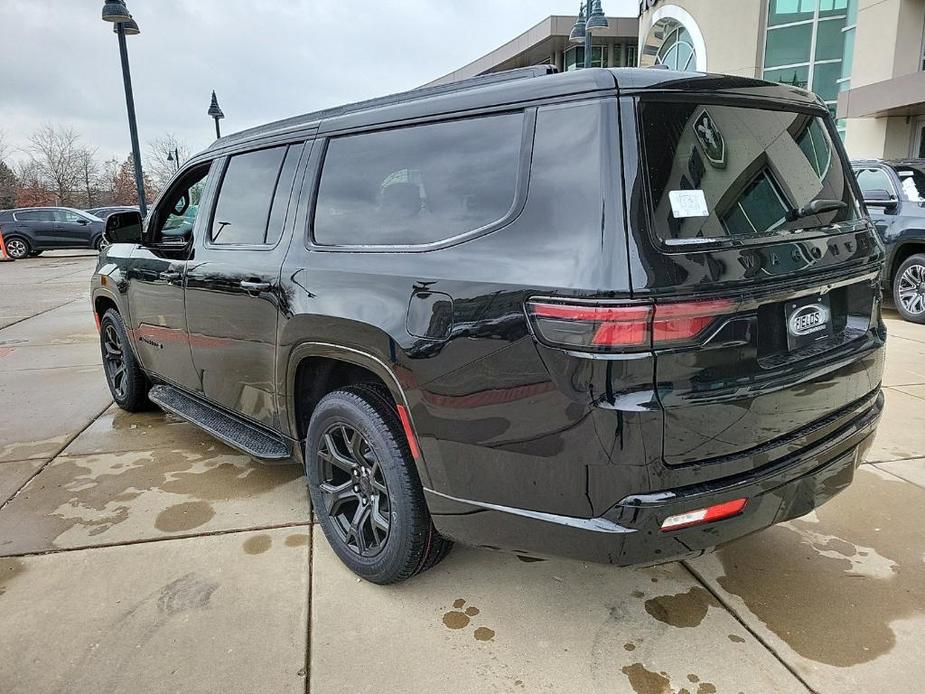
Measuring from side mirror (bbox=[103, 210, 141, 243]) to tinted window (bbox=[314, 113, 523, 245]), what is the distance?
2339 mm

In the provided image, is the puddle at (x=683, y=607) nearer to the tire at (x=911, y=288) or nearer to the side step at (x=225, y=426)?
the side step at (x=225, y=426)

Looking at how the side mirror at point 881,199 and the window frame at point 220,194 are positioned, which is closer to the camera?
the window frame at point 220,194

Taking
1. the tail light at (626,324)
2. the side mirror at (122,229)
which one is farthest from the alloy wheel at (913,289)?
the side mirror at (122,229)

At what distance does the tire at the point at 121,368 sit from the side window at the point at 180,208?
78cm

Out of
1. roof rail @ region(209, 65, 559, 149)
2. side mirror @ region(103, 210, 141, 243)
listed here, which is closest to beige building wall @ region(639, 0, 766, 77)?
side mirror @ region(103, 210, 141, 243)

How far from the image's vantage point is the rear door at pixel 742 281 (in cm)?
187

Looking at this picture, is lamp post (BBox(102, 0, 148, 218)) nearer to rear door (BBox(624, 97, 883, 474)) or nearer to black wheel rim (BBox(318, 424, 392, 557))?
black wheel rim (BBox(318, 424, 392, 557))

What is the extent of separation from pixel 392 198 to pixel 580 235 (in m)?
0.93

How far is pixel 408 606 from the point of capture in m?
2.66

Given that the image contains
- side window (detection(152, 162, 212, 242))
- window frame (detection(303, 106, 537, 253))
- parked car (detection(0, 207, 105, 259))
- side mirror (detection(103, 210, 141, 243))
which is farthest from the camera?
parked car (detection(0, 207, 105, 259))

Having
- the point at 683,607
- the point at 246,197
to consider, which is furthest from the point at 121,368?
the point at 683,607

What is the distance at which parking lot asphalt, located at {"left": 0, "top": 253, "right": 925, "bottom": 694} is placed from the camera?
89.6 inches

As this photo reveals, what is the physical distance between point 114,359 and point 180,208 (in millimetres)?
1444

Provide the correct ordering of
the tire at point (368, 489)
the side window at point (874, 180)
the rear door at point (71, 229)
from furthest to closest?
1. the rear door at point (71, 229)
2. the side window at point (874, 180)
3. the tire at point (368, 489)
